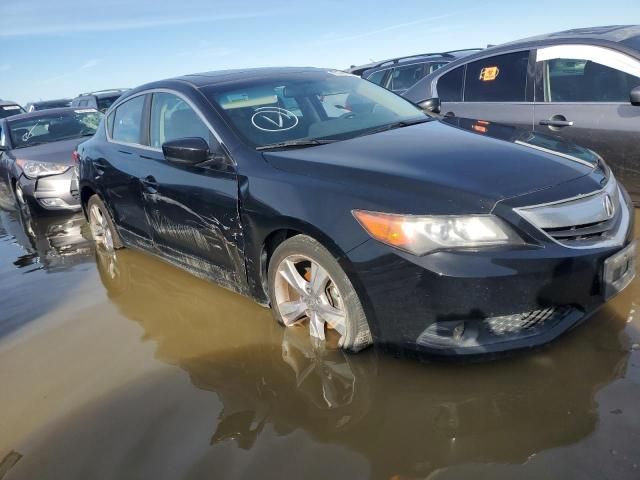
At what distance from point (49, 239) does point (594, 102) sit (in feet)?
19.2

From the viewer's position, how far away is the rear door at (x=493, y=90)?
16.1 feet

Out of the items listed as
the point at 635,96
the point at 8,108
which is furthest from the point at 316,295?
the point at 8,108

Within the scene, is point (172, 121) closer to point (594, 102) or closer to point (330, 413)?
point (330, 413)

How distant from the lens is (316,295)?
2811 mm

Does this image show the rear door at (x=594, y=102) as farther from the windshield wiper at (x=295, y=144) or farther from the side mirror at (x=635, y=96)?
the windshield wiper at (x=295, y=144)

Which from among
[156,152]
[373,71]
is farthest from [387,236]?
[373,71]

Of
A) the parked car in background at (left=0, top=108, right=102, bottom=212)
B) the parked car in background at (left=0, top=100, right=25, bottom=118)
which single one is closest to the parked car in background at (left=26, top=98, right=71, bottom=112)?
the parked car in background at (left=0, top=100, right=25, bottom=118)

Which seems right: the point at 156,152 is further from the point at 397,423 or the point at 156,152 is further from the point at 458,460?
the point at 458,460

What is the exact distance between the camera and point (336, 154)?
2.85m

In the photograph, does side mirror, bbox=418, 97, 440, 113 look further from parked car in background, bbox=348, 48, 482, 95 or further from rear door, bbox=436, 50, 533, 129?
parked car in background, bbox=348, 48, 482, 95

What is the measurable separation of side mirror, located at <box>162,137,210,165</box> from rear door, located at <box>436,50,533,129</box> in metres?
3.06

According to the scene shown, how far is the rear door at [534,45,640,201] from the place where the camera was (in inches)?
165

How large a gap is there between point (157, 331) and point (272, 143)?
1.46 metres

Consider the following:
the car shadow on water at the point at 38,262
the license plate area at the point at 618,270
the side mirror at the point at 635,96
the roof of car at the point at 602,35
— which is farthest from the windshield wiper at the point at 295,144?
the roof of car at the point at 602,35
